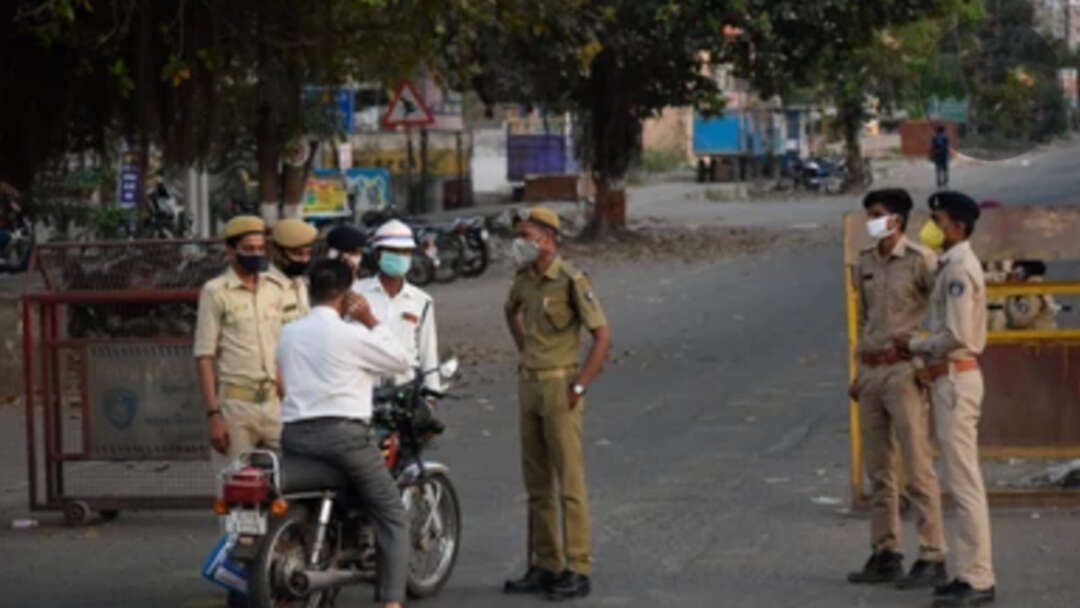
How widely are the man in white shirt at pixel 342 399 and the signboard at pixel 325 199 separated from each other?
29769mm

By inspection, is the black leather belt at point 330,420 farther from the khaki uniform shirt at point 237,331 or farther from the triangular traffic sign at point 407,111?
the triangular traffic sign at point 407,111

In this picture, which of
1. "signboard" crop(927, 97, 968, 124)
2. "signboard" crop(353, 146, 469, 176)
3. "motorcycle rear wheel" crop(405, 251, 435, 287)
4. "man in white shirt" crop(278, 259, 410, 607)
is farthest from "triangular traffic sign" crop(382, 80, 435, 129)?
"signboard" crop(353, 146, 469, 176)

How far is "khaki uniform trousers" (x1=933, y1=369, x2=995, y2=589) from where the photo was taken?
348 inches

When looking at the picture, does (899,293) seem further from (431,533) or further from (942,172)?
(942,172)

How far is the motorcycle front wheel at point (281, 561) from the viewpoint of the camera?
25.9 feet

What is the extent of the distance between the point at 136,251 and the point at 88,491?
1.51 meters

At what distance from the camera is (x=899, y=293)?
9.41 m

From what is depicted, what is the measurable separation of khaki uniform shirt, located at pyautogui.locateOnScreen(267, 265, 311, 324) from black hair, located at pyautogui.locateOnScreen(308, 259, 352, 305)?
1.23m

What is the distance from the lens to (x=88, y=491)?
12.0 meters

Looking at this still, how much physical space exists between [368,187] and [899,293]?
3181 centimetres

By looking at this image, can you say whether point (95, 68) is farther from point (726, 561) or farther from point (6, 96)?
point (726, 561)

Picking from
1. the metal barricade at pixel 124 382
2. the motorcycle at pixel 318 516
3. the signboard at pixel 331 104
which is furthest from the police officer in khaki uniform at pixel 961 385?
the signboard at pixel 331 104

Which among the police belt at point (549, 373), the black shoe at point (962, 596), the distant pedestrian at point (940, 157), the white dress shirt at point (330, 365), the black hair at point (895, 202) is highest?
the distant pedestrian at point (940, 157)

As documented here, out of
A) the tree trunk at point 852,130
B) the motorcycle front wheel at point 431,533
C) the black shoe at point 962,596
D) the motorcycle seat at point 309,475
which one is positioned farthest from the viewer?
the tree trunk at point 852,130
